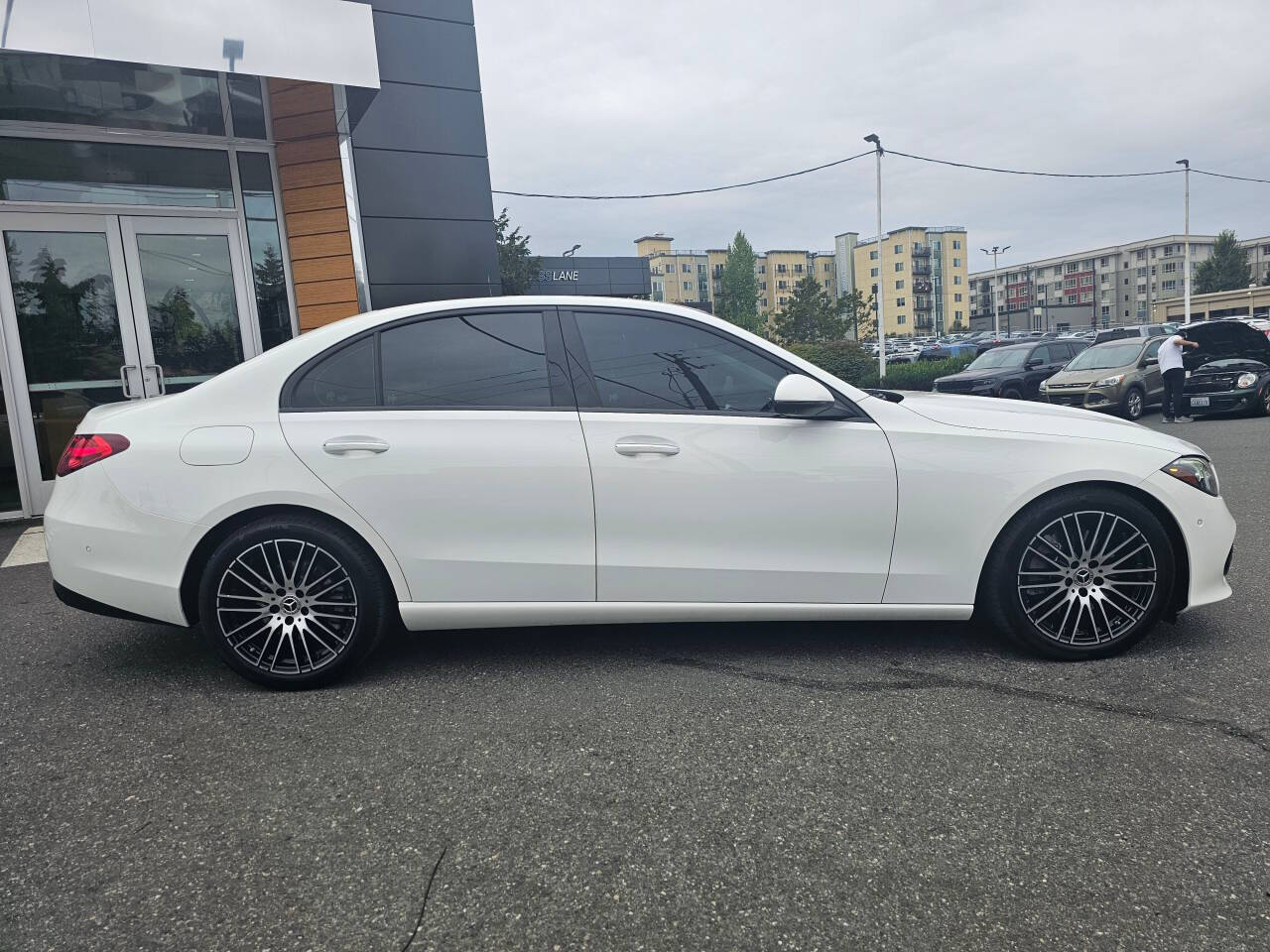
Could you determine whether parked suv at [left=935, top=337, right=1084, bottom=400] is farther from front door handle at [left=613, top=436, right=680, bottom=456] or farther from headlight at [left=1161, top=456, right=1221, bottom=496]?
front door handle at [left=613, top=436, right=680, bottom=456]

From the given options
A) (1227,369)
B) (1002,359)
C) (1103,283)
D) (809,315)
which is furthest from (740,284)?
(1227,369)

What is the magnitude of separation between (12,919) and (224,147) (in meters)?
7.40

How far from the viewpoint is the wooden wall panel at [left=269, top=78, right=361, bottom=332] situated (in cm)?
789

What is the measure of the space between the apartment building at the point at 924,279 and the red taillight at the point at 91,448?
406 ft

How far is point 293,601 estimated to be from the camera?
3271 millimetres

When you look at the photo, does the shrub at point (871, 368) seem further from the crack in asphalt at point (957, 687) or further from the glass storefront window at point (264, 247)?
the crack in asphalt at point (957, 687)

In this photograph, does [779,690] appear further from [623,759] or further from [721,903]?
[721,903]

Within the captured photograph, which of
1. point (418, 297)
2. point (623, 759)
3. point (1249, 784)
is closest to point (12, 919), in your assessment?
point (623, 759)

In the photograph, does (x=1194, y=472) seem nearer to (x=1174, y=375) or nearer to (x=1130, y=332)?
(x=1174, y=375)

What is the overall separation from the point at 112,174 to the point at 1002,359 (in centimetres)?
1648

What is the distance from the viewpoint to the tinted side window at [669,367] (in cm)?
343

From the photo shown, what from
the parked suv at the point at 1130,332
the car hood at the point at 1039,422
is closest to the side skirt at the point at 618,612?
the car hood at the point at 1039,422

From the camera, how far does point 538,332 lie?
353 cm

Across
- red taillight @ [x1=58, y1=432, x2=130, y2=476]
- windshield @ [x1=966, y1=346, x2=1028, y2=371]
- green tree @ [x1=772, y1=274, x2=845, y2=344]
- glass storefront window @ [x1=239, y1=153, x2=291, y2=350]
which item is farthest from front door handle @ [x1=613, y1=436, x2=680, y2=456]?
green tree @ [x1=772, y1=274, x2=845, y2=344]
